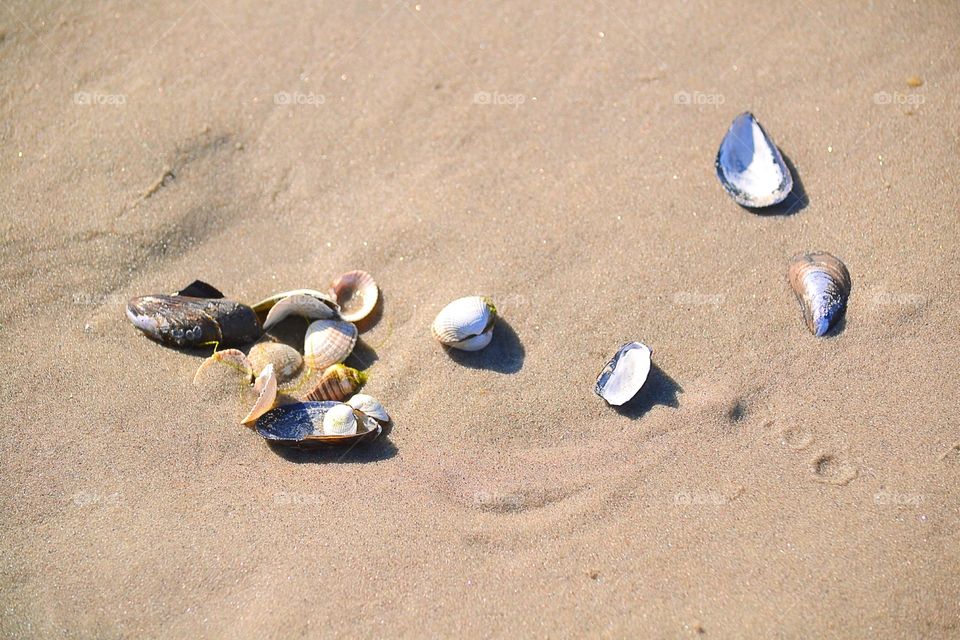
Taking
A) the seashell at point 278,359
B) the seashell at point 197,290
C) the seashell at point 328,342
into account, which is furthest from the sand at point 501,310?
the seashell at point 278,359

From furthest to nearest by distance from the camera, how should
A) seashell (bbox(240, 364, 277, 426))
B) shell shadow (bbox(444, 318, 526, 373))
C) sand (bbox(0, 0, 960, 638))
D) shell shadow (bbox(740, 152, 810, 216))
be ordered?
1. shell shadow (bbox(740, 152, 810, 216))
2. shell shadow (bbox(444, 318, 526, 373))
3. seashell (bbox(240, 364, 277, 426))
4. sand (bbox(0, 0, 960, 638))

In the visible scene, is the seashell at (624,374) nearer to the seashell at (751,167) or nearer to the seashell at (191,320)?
the seashell at (751,167)

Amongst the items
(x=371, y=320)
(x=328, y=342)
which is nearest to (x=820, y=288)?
(x=371, y=320)

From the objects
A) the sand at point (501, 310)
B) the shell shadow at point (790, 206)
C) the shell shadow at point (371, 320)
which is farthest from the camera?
the shell shadow at point (790, 206)

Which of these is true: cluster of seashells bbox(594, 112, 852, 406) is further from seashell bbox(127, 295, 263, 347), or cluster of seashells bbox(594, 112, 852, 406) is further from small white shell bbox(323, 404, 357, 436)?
seashell bbox(127, 295, 263, 347)

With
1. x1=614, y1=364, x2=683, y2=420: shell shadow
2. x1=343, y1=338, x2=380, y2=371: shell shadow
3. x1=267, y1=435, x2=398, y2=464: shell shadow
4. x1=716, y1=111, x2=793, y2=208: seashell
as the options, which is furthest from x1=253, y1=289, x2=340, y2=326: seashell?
x1=716, y1=111, x2=793, y2=208: seashell

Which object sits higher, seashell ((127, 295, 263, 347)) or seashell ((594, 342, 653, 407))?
seashell ((127, 295, 263, 347))

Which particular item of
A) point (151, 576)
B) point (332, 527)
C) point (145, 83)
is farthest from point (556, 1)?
point (151, 576)
